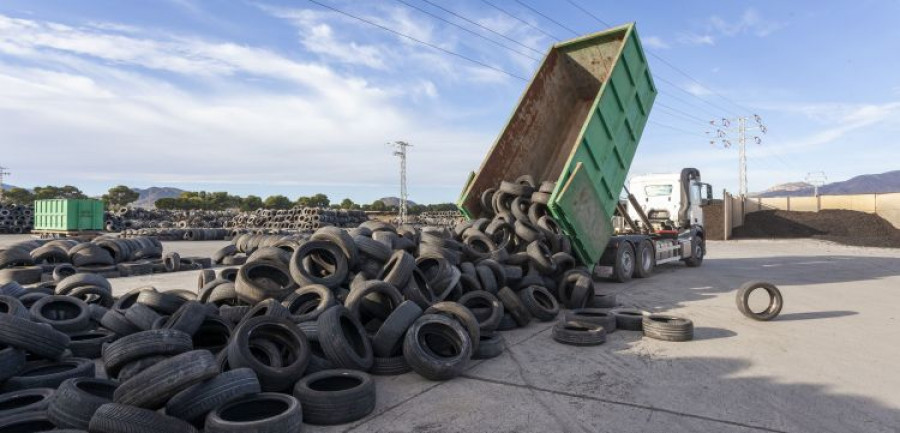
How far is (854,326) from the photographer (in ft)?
23.6

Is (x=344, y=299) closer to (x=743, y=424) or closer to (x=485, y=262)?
(x=485, y=262)

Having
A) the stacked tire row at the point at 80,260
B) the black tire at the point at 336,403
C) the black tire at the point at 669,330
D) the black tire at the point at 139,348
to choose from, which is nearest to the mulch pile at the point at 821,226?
the black tire at the point at 669,330

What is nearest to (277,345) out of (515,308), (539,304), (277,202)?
(515,308)

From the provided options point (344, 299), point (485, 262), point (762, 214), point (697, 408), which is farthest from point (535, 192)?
point (762, 214)

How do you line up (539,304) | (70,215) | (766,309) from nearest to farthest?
(766,309) → (539,304) → (70,215)

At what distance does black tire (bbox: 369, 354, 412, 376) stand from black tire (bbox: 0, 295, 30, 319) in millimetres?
3877

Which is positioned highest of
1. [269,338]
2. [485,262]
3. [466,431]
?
[485,262]

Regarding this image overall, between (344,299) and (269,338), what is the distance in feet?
4.75

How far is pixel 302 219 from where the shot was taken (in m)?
33.0

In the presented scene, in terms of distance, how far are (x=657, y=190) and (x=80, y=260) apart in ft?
51.2

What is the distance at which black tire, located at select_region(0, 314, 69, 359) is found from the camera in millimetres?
4406

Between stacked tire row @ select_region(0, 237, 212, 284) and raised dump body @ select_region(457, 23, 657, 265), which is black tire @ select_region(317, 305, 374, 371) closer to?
raised dump body @ select_region(457, 23, 657, 265)

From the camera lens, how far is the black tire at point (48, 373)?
14.1 ft

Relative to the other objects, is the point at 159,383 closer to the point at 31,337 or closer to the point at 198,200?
the point at 31,337
